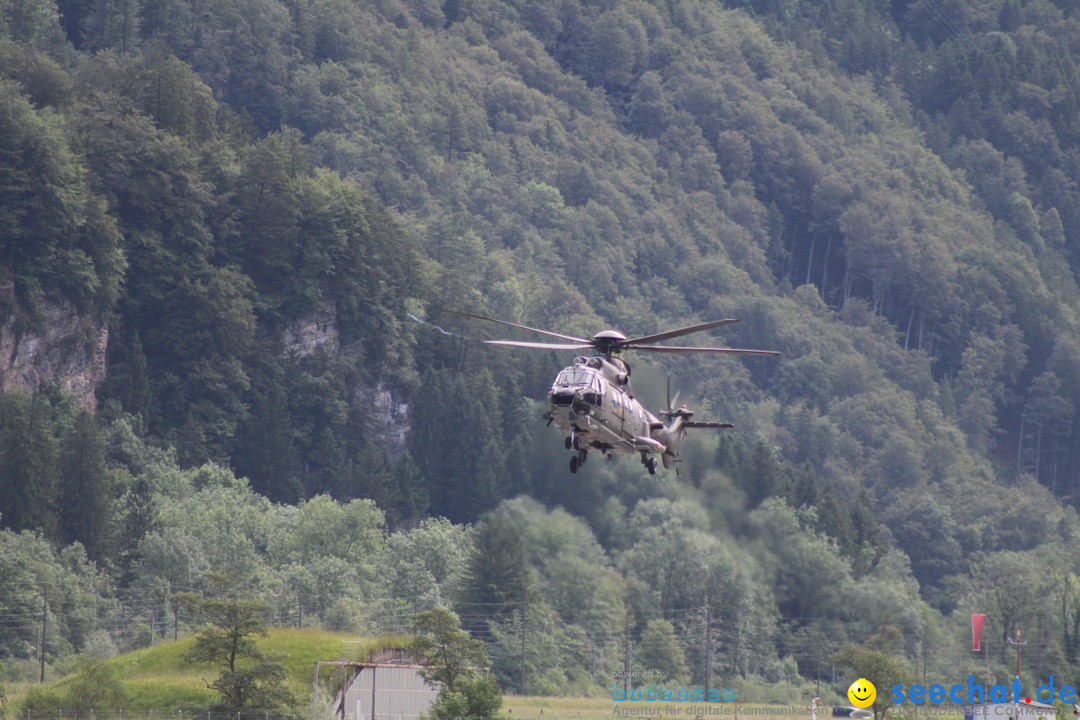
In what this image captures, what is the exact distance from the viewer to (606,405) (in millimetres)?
65625

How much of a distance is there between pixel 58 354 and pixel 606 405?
8165 cm

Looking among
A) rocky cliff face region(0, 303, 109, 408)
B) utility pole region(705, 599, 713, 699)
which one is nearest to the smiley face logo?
utility pole region(705, 599, 713, 699)

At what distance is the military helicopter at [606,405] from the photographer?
64.6 m

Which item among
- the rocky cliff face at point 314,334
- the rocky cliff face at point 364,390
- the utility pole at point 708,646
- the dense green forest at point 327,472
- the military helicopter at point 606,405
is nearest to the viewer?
the military helicopter at point 606,405

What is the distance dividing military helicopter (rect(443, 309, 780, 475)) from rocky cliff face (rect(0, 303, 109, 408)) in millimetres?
73891

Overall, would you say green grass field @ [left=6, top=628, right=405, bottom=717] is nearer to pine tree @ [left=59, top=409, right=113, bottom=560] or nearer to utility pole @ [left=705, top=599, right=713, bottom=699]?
utility pole @ [left=705, top=599, right=713, bottom=699]

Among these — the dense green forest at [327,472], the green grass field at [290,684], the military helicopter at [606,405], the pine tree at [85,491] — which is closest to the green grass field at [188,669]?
the green grass field at [290,684]

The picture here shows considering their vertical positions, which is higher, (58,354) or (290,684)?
(58,354)

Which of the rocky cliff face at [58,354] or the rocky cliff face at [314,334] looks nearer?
the rocky cliff face at [58,354]

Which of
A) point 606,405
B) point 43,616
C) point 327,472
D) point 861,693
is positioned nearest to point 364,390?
point 327,472

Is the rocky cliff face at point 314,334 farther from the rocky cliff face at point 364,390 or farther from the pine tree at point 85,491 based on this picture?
the pine tree at point 85,491

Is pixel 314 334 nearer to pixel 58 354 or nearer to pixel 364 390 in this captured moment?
pixel 364 390

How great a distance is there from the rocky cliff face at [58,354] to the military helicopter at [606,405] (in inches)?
2909

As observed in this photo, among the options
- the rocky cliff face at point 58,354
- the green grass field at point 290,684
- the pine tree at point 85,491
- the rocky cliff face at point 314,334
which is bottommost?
the green grass field at point 290,684
